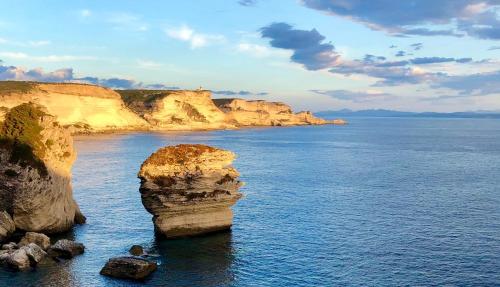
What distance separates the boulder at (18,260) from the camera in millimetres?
35906

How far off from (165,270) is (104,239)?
10757 mm

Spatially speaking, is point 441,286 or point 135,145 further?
point 135,145

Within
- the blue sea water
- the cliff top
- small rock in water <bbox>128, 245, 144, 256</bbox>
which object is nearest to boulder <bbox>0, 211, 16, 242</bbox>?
the blue sea water

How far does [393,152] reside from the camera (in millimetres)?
130000

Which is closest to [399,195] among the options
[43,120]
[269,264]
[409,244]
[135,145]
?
[409,244]

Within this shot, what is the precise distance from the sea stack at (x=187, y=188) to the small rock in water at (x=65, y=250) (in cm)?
→ 690

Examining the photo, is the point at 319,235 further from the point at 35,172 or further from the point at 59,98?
the point at 59,98

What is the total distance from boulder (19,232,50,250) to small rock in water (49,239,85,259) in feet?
4.01

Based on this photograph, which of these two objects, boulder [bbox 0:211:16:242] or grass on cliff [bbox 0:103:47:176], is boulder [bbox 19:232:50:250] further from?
grass on cliff [bbox 0:103:47:176]

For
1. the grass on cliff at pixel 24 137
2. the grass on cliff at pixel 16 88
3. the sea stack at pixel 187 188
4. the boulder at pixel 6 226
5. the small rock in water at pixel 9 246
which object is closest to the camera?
the small rock in water at pixel 9 246

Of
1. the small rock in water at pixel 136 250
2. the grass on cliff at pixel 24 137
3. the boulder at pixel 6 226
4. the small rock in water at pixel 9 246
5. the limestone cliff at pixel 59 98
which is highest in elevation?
the limestone cliff at pixel 59 98

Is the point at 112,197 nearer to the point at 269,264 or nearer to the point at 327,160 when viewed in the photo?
the point at 269,264

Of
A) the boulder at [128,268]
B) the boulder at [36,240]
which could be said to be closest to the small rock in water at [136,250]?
the boulder at [128,268]

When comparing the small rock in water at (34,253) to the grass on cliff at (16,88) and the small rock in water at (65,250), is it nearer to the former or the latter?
the small rock in water at (65,250)
